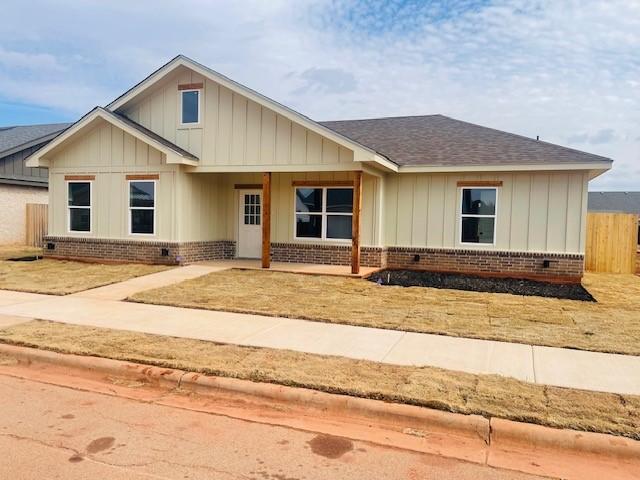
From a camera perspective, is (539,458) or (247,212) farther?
(247,212)

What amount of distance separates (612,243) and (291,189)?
1079 cm

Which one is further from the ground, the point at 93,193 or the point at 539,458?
the point at 93,193

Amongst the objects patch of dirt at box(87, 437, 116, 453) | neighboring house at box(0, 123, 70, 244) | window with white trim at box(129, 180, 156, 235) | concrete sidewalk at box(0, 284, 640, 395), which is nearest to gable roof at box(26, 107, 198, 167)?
window with white trim at box(129, 180, 156, 235)

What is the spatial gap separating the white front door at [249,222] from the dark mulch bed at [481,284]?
15.2ft

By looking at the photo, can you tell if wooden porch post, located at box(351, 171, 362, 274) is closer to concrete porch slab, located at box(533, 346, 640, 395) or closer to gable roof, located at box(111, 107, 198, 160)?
gable roof, located at box(111, 107, 198, 160)

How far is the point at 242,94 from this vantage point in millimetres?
14359

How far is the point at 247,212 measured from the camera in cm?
1705

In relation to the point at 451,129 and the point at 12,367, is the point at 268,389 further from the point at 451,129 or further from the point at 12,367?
the point at 451,129

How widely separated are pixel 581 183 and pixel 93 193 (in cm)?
1396

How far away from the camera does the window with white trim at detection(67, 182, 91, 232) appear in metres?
16.0

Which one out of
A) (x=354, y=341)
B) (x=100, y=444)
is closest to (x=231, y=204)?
(x=354, y=341)

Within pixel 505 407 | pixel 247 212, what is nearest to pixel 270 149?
pixel 247 212

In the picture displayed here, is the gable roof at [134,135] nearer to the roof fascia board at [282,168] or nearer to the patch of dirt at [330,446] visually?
the roof fascia board at [282,168]

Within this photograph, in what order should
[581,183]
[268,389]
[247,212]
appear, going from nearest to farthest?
[268,389] < [581,183] < [247,212]
